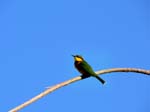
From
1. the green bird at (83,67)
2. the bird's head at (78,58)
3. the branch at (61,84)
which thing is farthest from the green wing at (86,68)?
the branch at (61,84)

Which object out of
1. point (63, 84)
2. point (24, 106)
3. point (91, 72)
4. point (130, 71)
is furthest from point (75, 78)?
point (91, 72)

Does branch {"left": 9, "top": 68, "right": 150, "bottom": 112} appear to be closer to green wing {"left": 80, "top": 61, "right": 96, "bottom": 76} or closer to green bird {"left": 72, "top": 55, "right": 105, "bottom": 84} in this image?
green bird {"left": 72, "top": 55, "right": 105, "bottom": 84}

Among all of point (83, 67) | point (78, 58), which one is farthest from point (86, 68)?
point (78, 58)

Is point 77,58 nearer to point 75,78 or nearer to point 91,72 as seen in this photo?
point 91,72

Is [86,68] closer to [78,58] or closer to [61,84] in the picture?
[78,58]

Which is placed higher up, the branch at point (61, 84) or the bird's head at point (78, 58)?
the bird's head at point (78, 58)

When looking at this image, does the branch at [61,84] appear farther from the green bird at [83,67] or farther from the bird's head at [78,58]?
the bird's head at [78,58]

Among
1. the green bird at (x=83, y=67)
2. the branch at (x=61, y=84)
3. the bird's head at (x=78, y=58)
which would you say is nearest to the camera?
the branch at (x=61, y=84)

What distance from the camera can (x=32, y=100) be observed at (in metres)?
5.59

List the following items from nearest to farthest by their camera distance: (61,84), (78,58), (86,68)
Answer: (61,84), (86,68), (78,58)

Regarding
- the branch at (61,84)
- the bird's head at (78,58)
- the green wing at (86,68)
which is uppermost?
the bird's head at (78,58)

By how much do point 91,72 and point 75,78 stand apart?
330 cm

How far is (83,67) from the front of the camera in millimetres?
10367

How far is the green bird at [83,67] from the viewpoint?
10047 millimetres
